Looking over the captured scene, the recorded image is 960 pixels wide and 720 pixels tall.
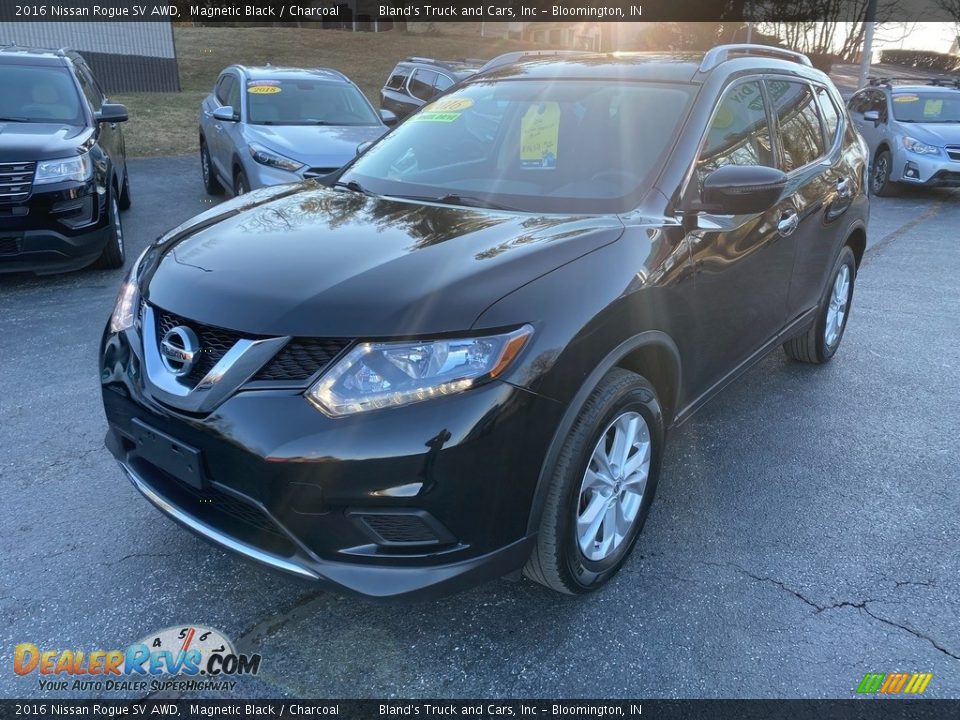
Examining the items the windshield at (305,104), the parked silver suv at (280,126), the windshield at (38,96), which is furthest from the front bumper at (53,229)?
the windshield at (305,104)

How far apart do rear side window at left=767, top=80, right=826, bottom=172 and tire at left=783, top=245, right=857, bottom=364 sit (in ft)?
2.56

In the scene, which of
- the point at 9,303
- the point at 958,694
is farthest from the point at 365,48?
the point at 958,694

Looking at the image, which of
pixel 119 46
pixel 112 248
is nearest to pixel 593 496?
pixel 112 248

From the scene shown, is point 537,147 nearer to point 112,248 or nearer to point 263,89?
point 112,248

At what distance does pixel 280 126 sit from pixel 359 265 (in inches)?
249

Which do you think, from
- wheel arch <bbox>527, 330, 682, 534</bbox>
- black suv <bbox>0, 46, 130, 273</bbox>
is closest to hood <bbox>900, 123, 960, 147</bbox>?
wheel arch <bbox>527, 330, 682, 534</bbox>

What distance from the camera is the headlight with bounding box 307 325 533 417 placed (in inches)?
80.9

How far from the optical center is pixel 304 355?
2102 millimetres

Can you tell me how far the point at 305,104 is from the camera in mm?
8602

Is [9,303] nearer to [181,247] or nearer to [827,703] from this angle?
[181,247]

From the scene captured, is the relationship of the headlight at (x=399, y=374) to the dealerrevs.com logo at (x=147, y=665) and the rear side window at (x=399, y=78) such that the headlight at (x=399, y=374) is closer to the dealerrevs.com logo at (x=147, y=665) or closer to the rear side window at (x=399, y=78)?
the dealerrevs.com logo at (x=147, y=665)

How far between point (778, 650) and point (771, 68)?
9.02 ft

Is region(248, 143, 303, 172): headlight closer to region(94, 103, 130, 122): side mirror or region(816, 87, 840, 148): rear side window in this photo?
region(94, 103, 130, 122): side mirror

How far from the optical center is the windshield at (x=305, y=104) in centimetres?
832
